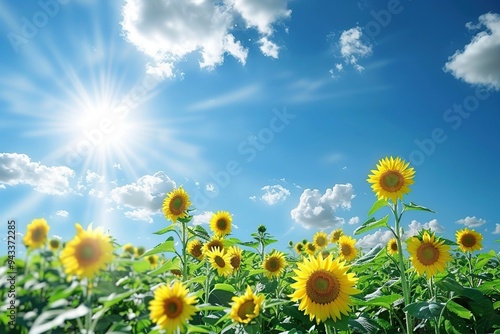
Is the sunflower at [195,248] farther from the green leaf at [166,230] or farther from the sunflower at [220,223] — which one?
the green leaf at [166,230]

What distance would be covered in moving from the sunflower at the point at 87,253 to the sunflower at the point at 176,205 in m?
3.30

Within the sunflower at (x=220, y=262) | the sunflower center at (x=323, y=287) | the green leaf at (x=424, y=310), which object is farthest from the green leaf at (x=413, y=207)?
the sunflower at (x=220, y=262)

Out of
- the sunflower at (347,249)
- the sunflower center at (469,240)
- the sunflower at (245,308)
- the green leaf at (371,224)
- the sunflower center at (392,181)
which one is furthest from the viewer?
the sunflower at (347,249)

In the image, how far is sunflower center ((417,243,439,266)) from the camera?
485 cm

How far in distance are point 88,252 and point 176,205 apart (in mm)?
3507

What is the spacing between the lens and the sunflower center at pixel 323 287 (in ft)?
11.2

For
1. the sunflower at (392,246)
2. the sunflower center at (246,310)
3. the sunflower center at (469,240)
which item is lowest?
the sunflower center at (246,310)

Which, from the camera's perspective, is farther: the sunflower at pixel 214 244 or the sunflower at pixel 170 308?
the sunflower at pixel 214 244

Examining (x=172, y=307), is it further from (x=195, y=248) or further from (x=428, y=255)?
(x=195, y=248)

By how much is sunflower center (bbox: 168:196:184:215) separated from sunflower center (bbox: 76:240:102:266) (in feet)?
11.2

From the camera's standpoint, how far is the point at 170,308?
2240mm

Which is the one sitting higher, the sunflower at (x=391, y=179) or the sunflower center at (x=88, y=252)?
the sunflower at (x=391, y=179)

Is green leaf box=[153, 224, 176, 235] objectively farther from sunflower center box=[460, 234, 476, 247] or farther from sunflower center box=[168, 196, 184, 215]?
sunflower center box=[460, 234, 476, 247]

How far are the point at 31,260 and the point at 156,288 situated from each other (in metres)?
0.62
